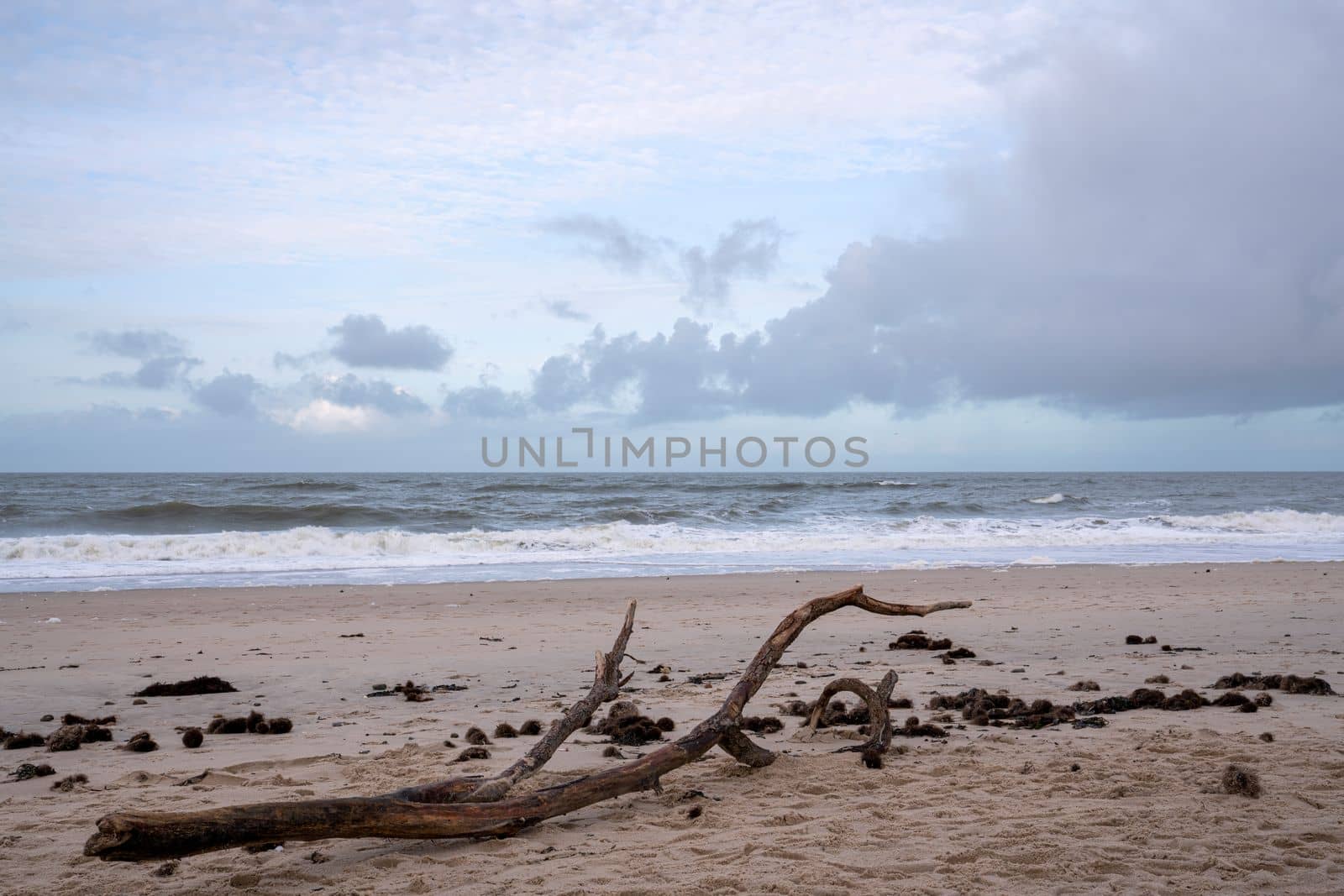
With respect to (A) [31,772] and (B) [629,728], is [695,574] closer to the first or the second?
(B) [629,728]

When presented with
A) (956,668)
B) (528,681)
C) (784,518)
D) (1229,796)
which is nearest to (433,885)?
(1229,796)

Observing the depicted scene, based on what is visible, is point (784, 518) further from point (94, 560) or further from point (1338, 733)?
point (1338, 733)

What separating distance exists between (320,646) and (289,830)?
6326mm

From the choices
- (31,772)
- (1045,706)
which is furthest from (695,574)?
(31,772)

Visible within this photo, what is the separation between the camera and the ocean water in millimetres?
18047

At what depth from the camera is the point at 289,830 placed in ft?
10.2

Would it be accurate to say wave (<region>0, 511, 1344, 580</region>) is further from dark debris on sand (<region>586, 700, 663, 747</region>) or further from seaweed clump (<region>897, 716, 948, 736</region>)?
seaweed clump (<region>897, 716, 948, 736</region>)

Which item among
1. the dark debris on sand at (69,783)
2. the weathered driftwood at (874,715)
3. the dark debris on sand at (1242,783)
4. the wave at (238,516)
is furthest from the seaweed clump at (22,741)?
the wave at (238,516)

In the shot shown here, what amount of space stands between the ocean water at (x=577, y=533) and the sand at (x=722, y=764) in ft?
23.9

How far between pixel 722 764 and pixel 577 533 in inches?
800

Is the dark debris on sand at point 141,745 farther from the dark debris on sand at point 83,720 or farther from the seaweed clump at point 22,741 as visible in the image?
the dark debris on sand at point 83,720

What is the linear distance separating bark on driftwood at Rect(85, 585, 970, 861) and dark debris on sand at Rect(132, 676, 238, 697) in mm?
3851

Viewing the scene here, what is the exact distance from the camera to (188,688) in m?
6.91

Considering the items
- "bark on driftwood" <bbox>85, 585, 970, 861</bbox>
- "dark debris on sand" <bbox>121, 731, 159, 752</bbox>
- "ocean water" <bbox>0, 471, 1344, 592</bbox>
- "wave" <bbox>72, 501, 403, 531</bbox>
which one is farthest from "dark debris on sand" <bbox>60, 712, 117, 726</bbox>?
"wave" <bbox>72, 501, 403, 531</bbox>
